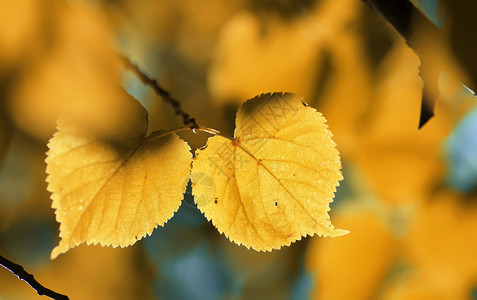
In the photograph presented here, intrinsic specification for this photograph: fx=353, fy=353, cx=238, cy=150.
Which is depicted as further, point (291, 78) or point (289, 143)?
point (291, 78)

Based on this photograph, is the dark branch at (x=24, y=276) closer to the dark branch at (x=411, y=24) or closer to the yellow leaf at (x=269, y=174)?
the yellow leaf at (x=269, y=174)

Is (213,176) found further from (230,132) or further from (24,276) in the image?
(230,132)

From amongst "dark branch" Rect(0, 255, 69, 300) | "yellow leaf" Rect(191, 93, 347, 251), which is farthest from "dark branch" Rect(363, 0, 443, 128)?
"dark branch" Rect(0, 255, 69, 300)

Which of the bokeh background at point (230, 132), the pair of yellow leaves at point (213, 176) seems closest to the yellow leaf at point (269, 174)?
the pair of yellow leaves at point (213, 176)

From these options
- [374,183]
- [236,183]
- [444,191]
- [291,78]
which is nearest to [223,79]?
[291,78]

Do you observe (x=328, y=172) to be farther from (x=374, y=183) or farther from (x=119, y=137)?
(x=374, y=183)

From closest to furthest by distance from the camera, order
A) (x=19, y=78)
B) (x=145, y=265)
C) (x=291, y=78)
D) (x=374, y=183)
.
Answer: (x=19, y=78), (x=291, y=78), (x=374, y=183), (x=145, y=265)
